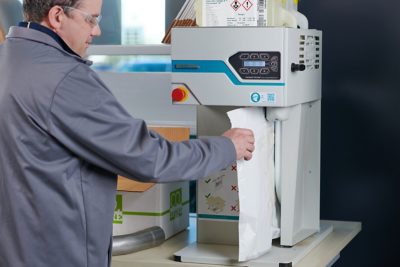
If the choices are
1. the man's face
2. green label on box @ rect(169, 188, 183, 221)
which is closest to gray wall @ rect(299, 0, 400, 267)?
green label on box @ rect(169, 188, 183, 221)

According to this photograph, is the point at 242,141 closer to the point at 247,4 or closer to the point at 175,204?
the point at 247,4

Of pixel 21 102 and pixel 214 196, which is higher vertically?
pixel 21 102

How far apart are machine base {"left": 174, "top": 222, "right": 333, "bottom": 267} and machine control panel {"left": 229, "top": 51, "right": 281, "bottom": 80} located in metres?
0.49

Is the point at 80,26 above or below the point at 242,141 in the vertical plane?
above

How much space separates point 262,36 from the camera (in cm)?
218

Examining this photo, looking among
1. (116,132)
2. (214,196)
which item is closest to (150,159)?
(116,132)

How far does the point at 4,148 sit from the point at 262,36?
0.74 metres

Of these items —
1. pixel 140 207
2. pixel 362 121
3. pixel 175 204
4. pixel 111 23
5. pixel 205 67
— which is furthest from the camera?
pixel 111 23

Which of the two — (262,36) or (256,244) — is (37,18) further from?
(256,244)

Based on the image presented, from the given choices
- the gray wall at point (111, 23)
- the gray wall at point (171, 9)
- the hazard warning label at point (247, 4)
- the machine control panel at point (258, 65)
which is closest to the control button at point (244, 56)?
the machine control panel at point (258, 65)

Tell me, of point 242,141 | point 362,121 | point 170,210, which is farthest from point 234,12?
point 362,121

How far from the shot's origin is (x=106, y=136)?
1810 millimetres

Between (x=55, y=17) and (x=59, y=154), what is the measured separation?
31cm

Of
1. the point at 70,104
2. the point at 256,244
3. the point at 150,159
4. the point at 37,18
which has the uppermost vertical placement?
the point at 37,18
